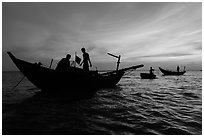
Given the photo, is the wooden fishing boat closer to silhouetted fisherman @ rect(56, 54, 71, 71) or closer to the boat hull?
the boat hull

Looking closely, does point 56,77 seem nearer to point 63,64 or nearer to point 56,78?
point 56,78

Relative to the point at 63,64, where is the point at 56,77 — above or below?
below

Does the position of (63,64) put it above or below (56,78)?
above

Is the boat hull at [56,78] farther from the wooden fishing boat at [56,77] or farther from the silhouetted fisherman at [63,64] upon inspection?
the silhouetted fisherman at [63,64]

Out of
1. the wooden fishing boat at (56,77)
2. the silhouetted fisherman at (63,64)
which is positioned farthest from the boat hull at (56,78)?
the silhouetted fisherman at (63,64)

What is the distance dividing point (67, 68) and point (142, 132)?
7.77m

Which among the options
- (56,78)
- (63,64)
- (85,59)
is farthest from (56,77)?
(85,59)

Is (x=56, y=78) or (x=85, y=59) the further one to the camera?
(x=85, y=59)

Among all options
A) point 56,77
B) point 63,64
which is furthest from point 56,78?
point 63,64

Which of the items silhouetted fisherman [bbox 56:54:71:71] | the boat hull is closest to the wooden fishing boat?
the boat hull

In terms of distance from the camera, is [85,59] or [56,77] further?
[85,59]

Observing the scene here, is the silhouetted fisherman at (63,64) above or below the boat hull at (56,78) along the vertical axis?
above

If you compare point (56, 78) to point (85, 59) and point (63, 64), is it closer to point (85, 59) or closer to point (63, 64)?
point (63, 64)

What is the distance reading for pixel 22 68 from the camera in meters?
9.85
